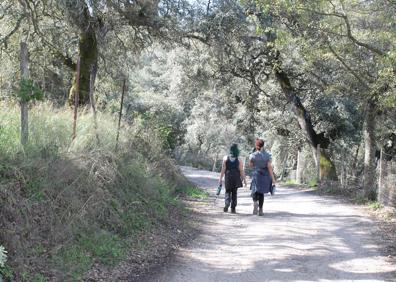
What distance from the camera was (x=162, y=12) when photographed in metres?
14.6

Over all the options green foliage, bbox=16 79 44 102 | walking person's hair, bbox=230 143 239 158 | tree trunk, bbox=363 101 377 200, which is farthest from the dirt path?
tree trunk, bbox=363 101 377 200

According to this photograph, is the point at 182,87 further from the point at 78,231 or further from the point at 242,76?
the point at 78,231

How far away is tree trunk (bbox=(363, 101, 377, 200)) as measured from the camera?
Answer: 51.5 feet

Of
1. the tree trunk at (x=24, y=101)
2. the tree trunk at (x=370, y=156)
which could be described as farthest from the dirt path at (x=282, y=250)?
the tree trunk at (x=370, y=156)

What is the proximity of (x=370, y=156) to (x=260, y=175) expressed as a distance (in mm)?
6089

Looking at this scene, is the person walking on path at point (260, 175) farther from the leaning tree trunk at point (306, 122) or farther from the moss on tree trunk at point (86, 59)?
the leaning tree trunk at point (306, 122)

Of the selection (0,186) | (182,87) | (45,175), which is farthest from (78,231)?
(182,87)

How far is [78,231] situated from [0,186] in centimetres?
143

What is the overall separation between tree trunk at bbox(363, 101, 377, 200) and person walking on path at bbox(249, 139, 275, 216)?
16.7 ft

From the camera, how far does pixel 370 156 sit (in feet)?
53.7

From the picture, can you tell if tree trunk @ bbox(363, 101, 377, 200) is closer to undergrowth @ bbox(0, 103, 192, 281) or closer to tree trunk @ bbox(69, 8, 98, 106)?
undergrowth @ bbox(0, 103, 192, 281)

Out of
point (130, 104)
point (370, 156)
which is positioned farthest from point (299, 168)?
point (130, 104)

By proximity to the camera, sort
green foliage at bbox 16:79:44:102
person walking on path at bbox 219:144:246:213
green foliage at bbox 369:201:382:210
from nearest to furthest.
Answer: green foliage at bbox 16:79:44:102, person walking on path at bbox 219:144:246:213, green foliage at bbox 369:201:382:210

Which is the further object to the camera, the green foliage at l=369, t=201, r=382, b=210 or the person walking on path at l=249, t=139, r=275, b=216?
the green foliage at l=369, t=201, r=382, b=210
